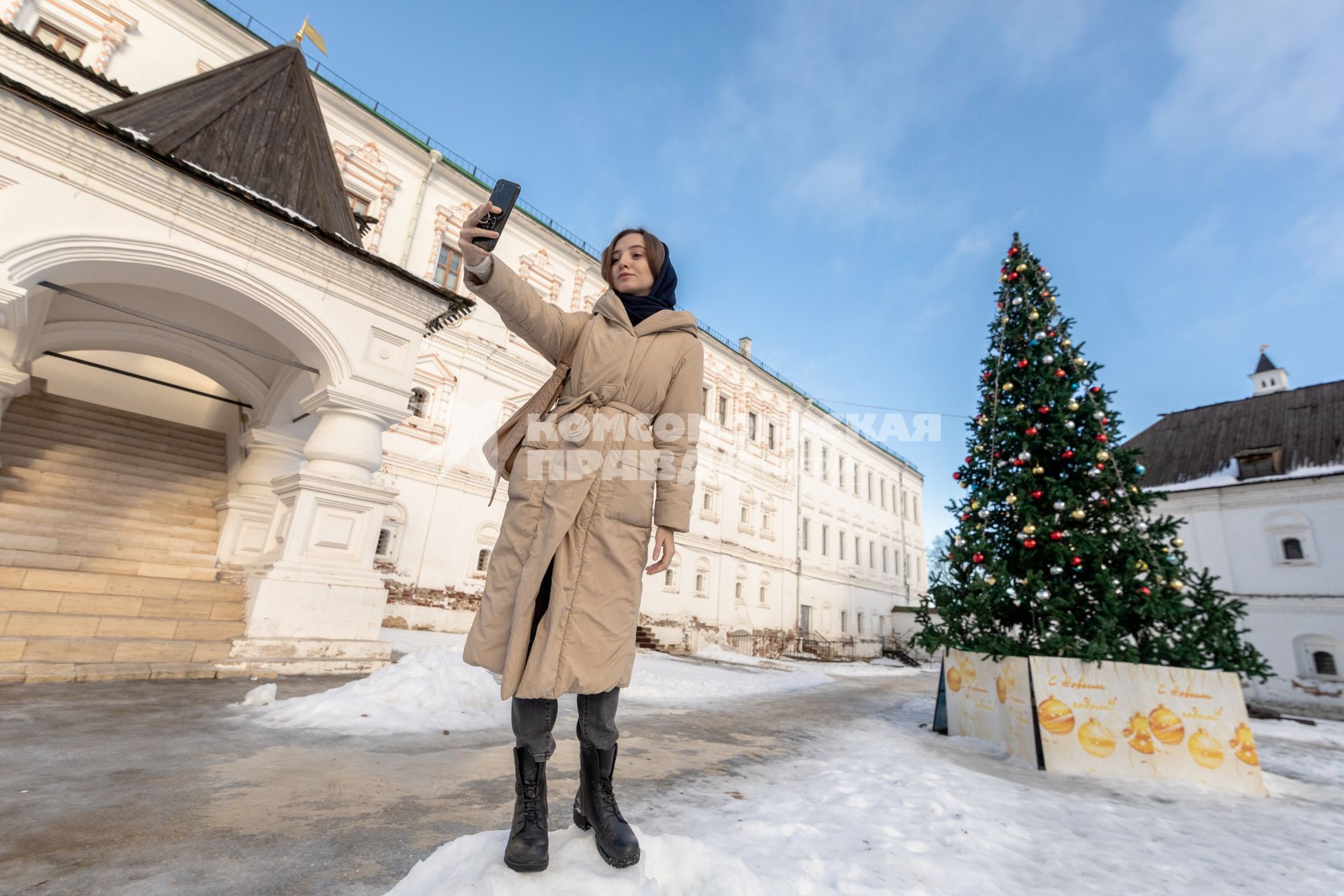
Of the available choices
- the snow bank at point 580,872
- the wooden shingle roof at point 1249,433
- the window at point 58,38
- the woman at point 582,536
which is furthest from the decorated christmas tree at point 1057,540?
the window at point 58,38

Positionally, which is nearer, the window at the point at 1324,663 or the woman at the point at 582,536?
the woman at the point at 582,536

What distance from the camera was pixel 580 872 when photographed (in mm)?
1485

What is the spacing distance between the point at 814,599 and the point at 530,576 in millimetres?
24760

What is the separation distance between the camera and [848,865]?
1942 millimetres

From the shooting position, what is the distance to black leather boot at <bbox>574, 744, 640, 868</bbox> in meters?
1.58

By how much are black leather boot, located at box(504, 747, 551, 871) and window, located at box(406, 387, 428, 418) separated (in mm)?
13261

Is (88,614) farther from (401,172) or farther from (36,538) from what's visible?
(401,172)

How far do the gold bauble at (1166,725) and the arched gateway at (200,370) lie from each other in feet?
21.5

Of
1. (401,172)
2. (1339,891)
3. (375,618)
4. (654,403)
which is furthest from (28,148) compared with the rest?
(401,172)

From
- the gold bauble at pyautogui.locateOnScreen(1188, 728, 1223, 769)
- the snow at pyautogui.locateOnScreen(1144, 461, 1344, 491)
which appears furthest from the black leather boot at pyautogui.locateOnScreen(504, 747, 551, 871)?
the snow at pyautogui.locateOnScreen(1144, 461, 1344, 491)

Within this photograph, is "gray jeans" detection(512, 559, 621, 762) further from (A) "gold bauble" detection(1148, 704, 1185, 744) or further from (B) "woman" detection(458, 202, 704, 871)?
(A) "gold bauble" detection(1148, 704, 1185, 744)

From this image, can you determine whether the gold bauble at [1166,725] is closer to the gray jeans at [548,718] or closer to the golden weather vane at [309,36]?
the gray jeans at [548,718]

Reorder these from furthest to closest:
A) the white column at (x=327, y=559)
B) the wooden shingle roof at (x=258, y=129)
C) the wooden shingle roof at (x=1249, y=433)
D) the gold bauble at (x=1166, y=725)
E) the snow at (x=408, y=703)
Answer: the wooden shingle roof at (x=1249, y=433) < the wooden shingle roof at (x=258, y=129) < the white column at (x=327, y=559) < the gold bauble at (x=1166, y=725) < the snow at (x=408, y=703)

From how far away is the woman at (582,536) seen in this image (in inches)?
61.5
